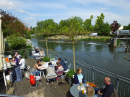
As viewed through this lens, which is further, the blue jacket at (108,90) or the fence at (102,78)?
the fence at (102,78)

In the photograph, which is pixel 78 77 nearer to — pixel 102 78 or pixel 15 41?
pixel 102 78

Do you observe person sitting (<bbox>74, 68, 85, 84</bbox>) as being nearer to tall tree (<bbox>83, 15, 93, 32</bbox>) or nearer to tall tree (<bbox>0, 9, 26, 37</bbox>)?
tall tree (<bbox>83, 15, 93, 32</bbox>)

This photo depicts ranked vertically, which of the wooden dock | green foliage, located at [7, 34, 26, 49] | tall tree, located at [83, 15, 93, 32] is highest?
tall tree, located at [83, 15, 93, 32]

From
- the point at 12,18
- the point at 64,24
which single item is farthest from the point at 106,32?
the point at 64,24

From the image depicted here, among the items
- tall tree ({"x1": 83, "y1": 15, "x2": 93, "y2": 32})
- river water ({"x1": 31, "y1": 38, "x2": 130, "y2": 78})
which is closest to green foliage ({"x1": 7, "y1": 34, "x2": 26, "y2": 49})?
river water ({"x1": 31, "y1": 38, "x2": 130, "y2": 78})

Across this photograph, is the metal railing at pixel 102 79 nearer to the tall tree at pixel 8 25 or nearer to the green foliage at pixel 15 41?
the green foliage at pixel 15 41

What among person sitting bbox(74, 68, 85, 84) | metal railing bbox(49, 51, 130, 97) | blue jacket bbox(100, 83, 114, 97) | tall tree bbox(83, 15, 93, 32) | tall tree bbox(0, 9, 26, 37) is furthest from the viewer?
tall tree bbox(0, 9, 26, 37)

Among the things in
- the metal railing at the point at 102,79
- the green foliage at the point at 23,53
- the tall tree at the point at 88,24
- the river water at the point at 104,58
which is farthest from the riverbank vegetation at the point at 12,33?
the tall tree at the point at 88,24

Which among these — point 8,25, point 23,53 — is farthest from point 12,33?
point 23,53

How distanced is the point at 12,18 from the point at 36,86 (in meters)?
14.0

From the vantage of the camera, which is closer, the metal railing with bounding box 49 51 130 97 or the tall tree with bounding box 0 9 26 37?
the metal railing with bounding box 49 51 130 97

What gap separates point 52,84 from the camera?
18.7 feet

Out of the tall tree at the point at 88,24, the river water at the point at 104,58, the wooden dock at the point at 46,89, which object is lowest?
the river water at the point at 104,58

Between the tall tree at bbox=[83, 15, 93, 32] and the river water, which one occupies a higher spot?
the tall tree at bbox=[83, 15, 93, 32]
